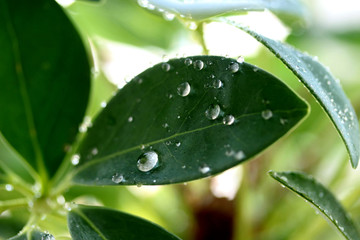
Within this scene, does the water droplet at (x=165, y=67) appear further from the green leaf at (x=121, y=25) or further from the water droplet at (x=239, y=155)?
the green leaf at (x=121, y=25)

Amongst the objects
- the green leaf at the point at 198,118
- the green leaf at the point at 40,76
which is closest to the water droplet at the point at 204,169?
the green leaf at the point at 198,118

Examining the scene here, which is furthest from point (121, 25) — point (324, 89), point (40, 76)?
point (324, 89)

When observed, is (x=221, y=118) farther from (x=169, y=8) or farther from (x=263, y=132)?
(x=169, y=8)

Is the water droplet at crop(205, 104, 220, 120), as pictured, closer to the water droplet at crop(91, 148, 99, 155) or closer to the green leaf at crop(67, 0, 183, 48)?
the water droplet at crop(91, 148, 99, 155)

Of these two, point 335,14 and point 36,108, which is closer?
point 36,108

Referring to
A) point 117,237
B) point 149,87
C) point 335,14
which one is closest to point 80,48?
point 149,87

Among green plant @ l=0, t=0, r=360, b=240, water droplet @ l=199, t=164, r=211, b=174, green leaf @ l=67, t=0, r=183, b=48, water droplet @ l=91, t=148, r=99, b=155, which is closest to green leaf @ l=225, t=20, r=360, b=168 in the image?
green plant @ l=0, t=0, r=360, b=240
